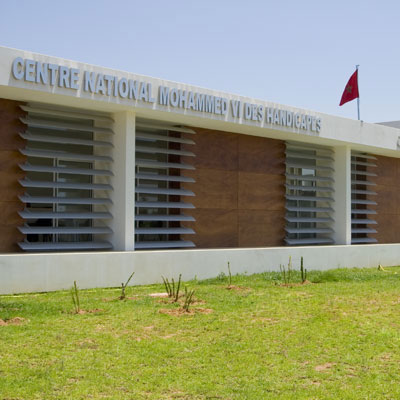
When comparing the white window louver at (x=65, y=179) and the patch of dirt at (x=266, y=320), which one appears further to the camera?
the white window louver at (x=65, y=179)

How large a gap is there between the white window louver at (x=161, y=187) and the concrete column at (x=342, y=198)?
22.6 ft

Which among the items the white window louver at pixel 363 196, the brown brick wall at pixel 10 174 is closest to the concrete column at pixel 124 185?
the brown brick wall at pixel 10 174

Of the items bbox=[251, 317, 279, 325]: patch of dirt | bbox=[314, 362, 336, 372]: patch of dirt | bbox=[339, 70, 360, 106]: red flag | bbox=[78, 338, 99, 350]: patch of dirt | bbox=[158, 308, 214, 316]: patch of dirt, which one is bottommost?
bbox=[314, 362, 336, 372]: patch of dirt

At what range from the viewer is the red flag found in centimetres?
2250

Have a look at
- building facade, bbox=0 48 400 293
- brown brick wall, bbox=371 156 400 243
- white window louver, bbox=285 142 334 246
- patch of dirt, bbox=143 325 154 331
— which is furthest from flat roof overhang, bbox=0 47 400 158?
patch of dirt, bbox=143 325 154 331

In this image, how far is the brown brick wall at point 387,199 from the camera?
24656mm

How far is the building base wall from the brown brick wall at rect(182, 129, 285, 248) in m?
1.31

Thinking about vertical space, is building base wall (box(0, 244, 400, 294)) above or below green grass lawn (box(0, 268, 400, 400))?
above

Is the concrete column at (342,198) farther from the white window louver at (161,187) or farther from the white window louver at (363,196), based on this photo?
the white window louver at (161,187)

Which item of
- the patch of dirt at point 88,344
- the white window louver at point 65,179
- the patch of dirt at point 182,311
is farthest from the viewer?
the white window louver at point 65,179

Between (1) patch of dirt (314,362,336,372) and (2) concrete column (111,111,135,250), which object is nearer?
(1) patch of dirt (314,362,336,372)

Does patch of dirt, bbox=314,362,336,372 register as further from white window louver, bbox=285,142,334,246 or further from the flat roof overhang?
white window louver, bbox=285,142,334,246

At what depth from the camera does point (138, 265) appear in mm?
14844

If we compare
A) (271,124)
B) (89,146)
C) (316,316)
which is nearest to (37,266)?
(89,146)
